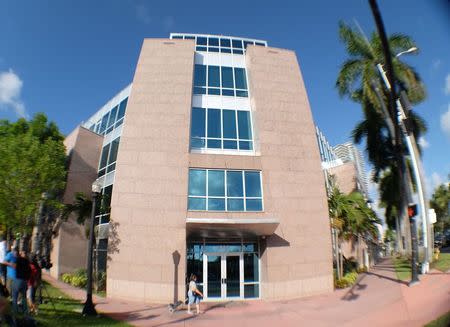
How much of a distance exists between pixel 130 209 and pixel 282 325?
9475 mm

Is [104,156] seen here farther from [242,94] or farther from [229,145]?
[242,94]

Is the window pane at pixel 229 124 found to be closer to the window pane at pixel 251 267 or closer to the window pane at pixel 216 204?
the window pane at pixel 216 204

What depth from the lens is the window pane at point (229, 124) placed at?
18562mm

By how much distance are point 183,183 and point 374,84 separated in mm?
14696

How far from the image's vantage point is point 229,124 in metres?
18.9

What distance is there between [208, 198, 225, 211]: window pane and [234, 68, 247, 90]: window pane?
8.09m

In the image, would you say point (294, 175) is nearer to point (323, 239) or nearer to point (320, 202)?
point (320, 202)

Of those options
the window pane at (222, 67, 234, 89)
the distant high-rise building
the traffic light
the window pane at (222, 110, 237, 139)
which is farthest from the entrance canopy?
the distant high-rise building

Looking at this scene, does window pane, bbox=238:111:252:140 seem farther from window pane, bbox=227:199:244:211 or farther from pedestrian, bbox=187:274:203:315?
pedestrian, bbox=187:274:203:315

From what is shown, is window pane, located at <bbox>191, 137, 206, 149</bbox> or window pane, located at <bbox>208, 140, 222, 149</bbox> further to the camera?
window pane, located at <bbox>208, 140, 222, 149</bbox>

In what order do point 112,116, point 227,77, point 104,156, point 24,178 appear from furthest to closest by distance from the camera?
point 112,116
point 104,156
point 227,77
point 24,178

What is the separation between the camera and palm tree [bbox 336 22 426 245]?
66.3 ft

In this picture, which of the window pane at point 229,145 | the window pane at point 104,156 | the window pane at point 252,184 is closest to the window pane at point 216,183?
the window pane at point 252,184

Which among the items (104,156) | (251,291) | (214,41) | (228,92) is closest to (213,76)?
(228,92)
